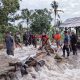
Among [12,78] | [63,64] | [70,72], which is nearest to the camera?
[12,78]

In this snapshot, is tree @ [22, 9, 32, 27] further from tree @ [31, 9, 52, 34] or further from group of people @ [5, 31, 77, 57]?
group of people @ [5, 31, 77, 57]

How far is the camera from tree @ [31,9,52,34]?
2058 inches

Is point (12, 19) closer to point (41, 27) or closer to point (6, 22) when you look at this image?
point (6, 22)

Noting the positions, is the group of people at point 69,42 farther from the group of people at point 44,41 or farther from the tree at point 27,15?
the tree at point 27,15

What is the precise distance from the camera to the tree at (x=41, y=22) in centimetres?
5228

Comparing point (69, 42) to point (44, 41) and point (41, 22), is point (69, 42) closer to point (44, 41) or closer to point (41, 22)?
point (44, 41)

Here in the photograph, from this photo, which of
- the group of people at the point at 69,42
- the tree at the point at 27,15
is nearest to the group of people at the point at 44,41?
the group of people at the point at 69,42

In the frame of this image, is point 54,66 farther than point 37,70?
Yes

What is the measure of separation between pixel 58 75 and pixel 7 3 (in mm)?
15973

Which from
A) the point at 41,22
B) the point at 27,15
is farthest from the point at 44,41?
the point at 27,15

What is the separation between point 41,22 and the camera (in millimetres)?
52594

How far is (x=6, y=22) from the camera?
31.5 m

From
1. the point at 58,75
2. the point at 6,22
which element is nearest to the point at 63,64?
the point at 58,75

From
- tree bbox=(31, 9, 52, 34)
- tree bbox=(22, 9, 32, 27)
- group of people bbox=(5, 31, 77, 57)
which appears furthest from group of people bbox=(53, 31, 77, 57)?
tree bbox=(22, 9, 32, 27)
